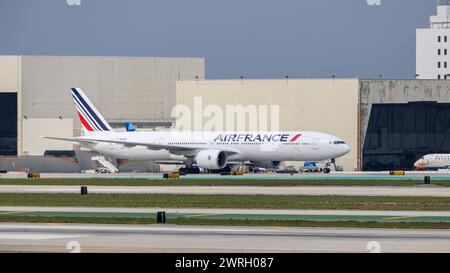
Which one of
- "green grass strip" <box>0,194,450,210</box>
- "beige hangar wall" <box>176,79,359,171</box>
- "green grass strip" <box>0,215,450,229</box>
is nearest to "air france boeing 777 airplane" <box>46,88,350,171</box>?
"beige hangar wall" <box>176,79,359,171</box>

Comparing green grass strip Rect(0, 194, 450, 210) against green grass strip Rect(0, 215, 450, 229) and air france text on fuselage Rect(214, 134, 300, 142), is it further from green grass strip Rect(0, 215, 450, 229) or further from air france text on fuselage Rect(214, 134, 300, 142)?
air france text on fuselage Rect(214, 134, 300, 142)

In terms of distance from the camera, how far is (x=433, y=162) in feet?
393

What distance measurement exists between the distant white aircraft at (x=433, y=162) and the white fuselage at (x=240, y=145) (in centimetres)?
2032

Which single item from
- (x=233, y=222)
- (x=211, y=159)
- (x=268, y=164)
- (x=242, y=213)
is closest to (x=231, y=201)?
(x=242, y=213)

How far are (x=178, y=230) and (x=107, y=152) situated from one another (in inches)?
2802

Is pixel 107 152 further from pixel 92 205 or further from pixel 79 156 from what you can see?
pixel 92 205

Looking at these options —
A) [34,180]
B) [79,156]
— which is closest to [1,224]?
[34,180]

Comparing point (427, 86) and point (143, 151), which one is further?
point (427, 86)

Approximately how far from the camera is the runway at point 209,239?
33.9 metres

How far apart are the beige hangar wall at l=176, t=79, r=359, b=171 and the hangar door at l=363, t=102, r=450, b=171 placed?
473cm

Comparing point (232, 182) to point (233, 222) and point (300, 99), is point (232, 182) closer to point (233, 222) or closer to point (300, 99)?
point (233, 222)

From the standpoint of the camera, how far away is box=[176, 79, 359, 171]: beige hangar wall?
11862 centimetres

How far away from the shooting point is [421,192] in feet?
218

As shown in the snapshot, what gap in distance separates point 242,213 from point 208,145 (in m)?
56.0
